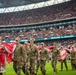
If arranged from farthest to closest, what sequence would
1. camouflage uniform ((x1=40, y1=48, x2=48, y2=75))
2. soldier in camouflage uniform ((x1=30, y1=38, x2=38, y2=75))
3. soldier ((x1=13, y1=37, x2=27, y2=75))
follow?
camouflage uniform ((x1=40, y1=48, x2=48, y2=75))
soldier in camouflage uniform ((x1=30, y1=38, x2=38, y2=75))
soldier ((x1=13, y1=37, x2=27, y2=75))

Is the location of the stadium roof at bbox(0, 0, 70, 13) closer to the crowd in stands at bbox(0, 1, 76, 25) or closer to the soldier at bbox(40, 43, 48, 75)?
the crowd in stands at bbox(0, 1, 76, 25)

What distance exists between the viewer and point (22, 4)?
242 feet

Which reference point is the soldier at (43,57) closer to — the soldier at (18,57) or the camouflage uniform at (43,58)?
the camouflage uniform at (43,58)

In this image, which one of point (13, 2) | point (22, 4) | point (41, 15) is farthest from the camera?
point (41, 15)

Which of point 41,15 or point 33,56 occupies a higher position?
point 41,15

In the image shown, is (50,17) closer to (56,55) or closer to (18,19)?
(18,19)

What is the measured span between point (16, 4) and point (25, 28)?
738cm

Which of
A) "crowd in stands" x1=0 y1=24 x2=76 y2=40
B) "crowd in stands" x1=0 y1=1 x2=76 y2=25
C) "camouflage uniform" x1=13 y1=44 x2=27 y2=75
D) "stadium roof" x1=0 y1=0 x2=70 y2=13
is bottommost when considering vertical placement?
"camouflage uniform" x1=13 y1=44 x2=27 y2=75

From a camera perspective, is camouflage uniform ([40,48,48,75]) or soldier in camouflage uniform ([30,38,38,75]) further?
camouflage uniform ([40,48,48,75])

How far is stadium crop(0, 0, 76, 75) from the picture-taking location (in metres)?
65.9

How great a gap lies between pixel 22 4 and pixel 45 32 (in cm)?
1044

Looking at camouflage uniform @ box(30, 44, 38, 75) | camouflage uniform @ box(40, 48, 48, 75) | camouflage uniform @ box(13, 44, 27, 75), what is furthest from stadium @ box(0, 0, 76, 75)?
camouflage uniform @ box(13, 44, 27, 75)

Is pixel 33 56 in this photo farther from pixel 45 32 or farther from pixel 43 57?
pixel 45 32

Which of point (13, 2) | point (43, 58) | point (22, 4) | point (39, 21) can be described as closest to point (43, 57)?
point (43, 58)
